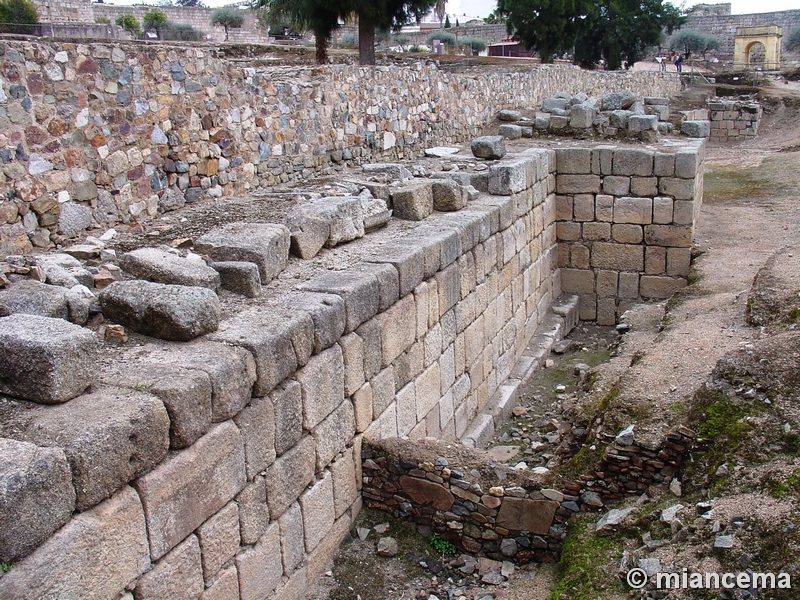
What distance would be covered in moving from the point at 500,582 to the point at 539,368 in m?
4.98

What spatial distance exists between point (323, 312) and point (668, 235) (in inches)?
313

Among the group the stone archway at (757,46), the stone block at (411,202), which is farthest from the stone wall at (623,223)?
the stone archway at (757,46)

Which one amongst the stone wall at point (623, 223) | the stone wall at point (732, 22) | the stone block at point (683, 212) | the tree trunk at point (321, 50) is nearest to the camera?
the stone block at point (683, 212)

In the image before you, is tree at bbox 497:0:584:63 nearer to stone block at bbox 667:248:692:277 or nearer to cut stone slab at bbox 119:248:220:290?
stone block at bbox 667:248:692:277

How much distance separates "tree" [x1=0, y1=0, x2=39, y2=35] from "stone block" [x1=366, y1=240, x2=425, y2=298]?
77.8 ft

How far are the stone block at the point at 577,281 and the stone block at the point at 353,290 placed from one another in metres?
7.15

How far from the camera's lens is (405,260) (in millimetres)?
5898

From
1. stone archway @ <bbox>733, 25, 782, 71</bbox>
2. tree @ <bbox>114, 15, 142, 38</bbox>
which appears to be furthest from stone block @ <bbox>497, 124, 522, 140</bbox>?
stone archway @ <bbox>733, 25, 782, 71</bbox>

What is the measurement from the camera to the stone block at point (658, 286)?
1128 centimetres

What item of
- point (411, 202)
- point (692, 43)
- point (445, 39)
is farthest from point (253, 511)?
point (692, 43)

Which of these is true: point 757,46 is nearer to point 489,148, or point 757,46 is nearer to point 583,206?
point 583,206

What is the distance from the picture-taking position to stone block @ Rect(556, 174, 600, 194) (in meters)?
11.5

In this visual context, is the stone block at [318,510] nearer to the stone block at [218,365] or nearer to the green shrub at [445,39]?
the stone block at [218,365]

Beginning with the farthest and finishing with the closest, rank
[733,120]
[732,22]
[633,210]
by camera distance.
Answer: [732,22], [733,120], [633,210]
